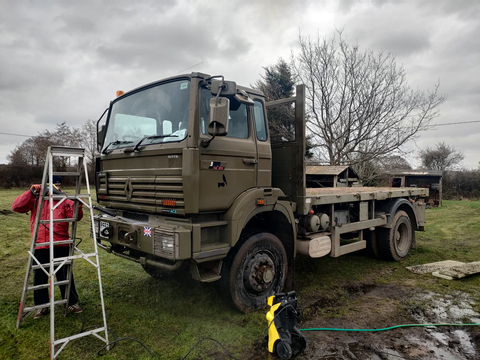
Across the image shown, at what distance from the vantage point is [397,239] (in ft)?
23.2

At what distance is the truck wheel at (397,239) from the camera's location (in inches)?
261

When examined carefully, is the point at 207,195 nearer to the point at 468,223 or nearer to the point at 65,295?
the point at 65,295

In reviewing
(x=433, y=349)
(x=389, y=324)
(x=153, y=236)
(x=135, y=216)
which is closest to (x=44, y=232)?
(x=135, y=216)

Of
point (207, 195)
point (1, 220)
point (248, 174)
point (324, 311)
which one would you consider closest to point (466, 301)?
point (324, 311)

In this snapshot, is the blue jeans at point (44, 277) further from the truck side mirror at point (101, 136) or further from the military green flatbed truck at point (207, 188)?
the truck side mirror at point (101, 136)

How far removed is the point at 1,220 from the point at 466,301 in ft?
38.0

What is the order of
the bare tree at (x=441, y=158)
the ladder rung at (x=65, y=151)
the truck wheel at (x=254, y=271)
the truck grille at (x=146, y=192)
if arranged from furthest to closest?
the bare tree at (x=441, y=158) < the truck wheel at (x=254, y=271) < the truck grille at (x=146, y=192) < the ladder rung at (x=65, y=151)

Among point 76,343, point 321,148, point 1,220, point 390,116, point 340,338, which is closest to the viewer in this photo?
point 76,343

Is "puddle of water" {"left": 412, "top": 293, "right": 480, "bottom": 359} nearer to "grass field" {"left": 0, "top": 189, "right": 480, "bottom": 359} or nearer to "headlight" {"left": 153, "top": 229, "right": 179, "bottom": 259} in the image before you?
"grass field" {"left": 0, "top": 189, "right": 480, "bottom": 359}

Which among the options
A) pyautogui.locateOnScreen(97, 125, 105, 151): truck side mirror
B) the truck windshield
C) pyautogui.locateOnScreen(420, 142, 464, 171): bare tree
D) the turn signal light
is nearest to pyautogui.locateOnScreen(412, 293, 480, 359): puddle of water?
the turn signal light

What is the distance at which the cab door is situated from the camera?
3.59 meters

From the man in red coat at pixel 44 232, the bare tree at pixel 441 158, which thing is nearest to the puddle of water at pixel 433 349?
the man in red coat at pixel 44 232

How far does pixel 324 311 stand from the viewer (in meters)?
4.27

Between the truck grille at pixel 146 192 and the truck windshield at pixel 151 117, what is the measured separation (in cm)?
42
